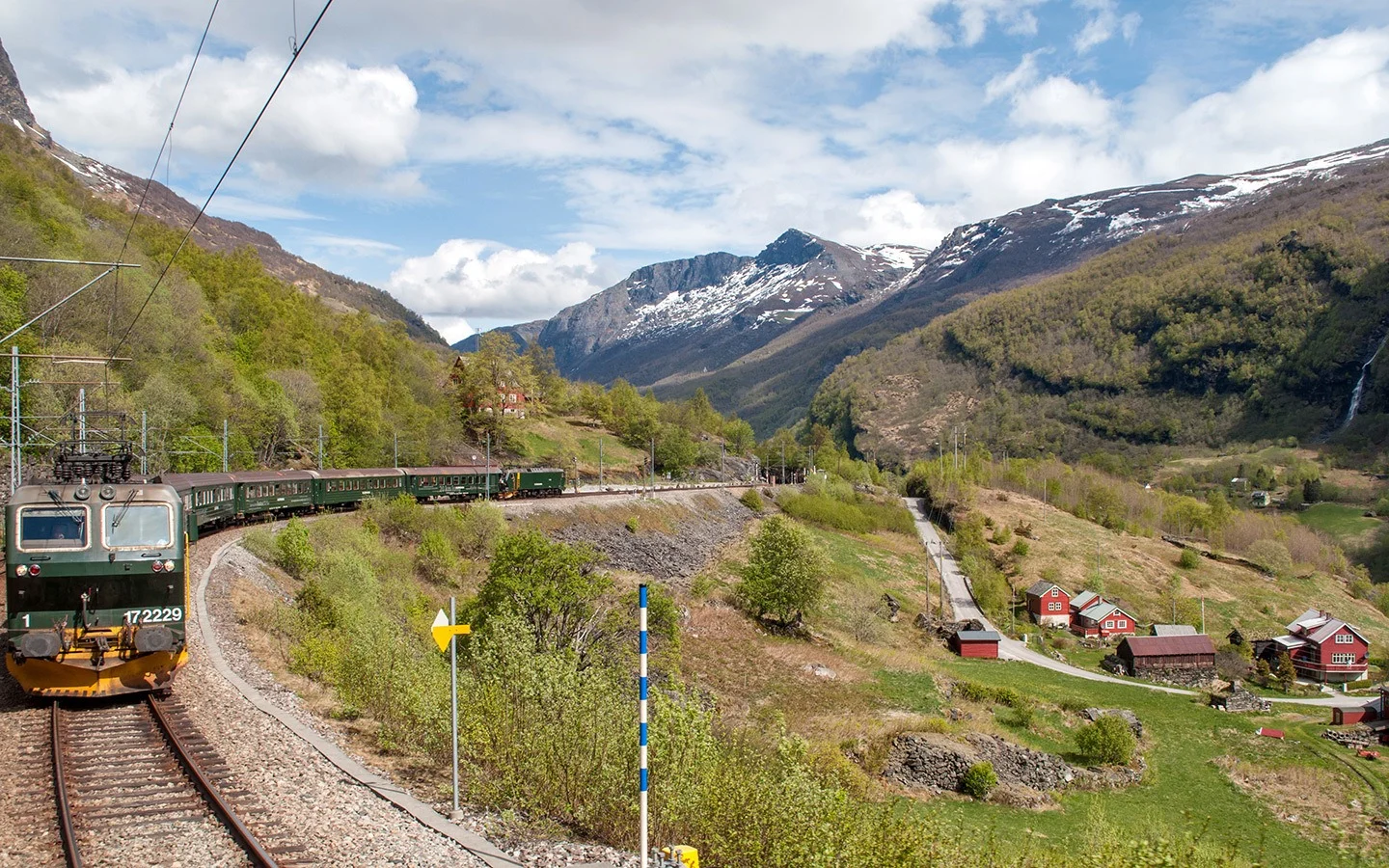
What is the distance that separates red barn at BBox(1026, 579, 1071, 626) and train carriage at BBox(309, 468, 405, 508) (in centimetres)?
5683

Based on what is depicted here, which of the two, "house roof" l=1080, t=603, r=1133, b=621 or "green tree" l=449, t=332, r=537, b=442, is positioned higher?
"green tree" l=449, t=332, r=537, b=442

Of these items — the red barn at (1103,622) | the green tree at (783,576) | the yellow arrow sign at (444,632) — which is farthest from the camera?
the red barn at (1103,622)

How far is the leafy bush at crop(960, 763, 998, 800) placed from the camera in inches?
1168

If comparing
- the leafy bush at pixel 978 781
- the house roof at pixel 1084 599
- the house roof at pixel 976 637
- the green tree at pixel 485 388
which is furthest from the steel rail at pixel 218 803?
the green tree at pixel 485 388

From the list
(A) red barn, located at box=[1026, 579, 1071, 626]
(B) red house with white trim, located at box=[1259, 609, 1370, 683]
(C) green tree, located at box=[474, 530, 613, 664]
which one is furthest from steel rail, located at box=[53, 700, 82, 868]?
(B) red house with white trim, located at box=[1259, 609, 1370, 683]

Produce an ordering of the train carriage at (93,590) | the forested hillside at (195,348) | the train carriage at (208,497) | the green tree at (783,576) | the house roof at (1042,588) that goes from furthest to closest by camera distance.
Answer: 1. the house roof at (1042,588)
2. the green tree at (783,576)
3. the forested hillside at (195,348)
4. the train carriage at (208,497)
5. the train carriage at (93,590)

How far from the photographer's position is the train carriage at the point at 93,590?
13219 mm

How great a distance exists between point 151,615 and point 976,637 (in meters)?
57.2

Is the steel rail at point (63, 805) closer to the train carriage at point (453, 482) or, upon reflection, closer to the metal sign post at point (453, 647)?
the metal sign post at point (453, 647)

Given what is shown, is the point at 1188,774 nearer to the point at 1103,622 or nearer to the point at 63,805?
the point at 1103,622

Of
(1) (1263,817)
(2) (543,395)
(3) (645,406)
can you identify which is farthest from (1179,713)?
(2) (543,395)

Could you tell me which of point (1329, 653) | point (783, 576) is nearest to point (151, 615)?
point (783, 576)

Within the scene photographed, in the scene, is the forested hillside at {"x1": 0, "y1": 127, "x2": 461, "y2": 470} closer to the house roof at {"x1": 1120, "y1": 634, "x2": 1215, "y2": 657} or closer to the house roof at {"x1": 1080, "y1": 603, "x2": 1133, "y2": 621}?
the house roof at {"x1": 1120, "y1": 634, "x2": 1215, "y2": 657}

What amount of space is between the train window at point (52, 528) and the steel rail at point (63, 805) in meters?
2.78
